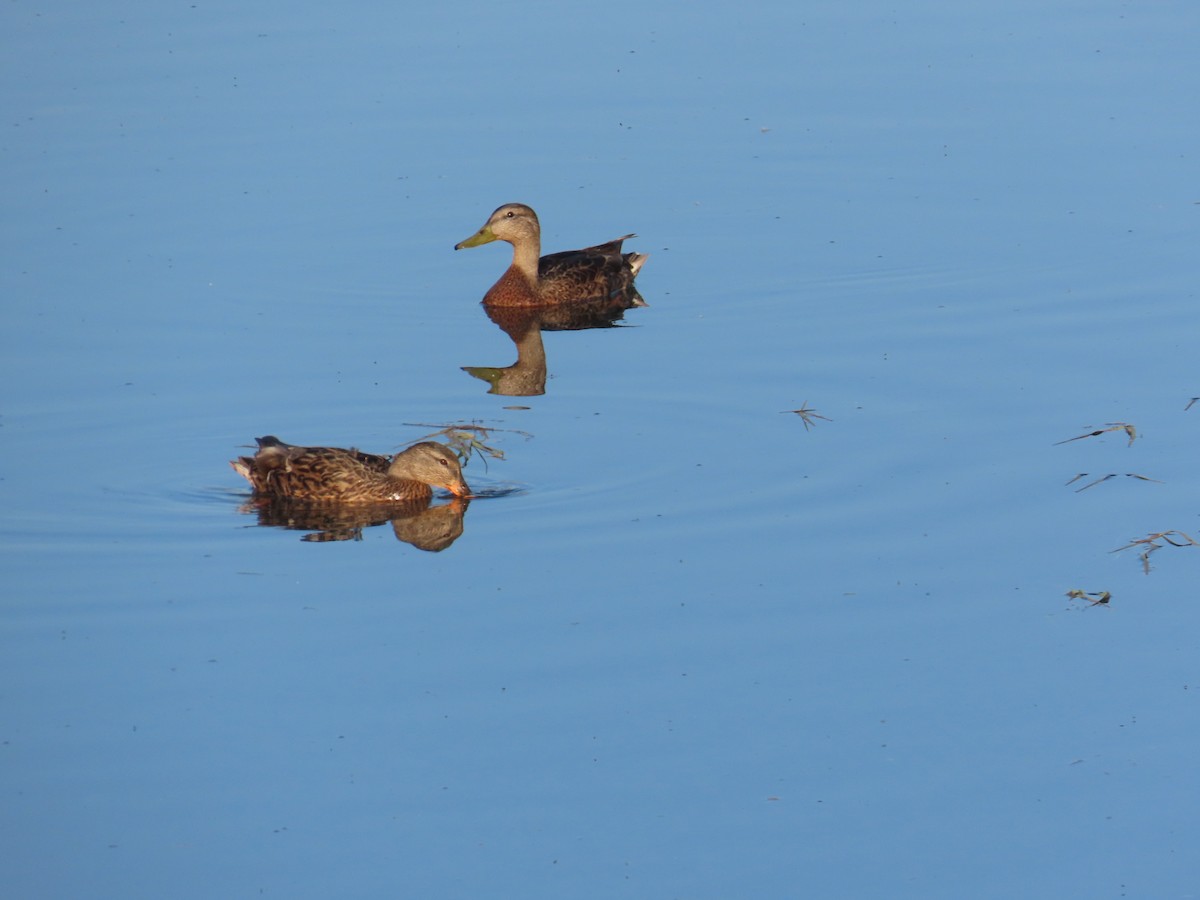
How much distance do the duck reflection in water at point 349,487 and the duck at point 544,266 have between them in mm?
4878

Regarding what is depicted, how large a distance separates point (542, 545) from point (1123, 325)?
5173 mm

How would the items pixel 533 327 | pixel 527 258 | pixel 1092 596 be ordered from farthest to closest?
pixel 527 258 → pixel 533 327 → pixel 1092 596

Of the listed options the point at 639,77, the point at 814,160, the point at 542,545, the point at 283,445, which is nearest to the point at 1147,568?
the point at 542,545

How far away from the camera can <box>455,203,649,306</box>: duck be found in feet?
53.7

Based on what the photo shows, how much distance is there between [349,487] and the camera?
37.6 ft

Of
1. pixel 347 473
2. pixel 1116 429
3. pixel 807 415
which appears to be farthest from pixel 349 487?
pixel 1116 429

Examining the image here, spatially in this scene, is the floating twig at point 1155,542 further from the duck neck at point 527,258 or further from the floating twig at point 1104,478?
the duck neck at point 527,258

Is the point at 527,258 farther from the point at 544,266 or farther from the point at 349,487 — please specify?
the point at 349,487

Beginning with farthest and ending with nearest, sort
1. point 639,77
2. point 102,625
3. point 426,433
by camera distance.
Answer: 1. point 639,77
2. point 426,433
3. point 102,625

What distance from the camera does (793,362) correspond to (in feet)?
44.1

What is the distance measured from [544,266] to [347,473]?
5.52 m

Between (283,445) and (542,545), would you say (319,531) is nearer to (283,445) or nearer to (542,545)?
(283,445)

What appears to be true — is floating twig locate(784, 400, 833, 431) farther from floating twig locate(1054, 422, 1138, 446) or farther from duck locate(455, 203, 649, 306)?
duck locate(455, 203, 649, 306)

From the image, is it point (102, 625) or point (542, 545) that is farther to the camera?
point (542, 545)
